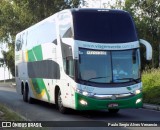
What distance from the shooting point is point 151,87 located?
88.3 feet

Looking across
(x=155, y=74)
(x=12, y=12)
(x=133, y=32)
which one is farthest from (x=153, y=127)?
(x=12, y=12)

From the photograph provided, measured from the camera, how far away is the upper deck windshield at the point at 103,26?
17016 mm

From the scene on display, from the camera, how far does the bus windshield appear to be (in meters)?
16.6

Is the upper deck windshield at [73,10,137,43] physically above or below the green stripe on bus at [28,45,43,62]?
above

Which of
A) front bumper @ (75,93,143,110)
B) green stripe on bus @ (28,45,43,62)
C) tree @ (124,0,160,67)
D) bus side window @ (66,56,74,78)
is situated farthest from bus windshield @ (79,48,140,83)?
tree @ (124,0,160,67)

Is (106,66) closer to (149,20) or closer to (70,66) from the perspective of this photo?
(70,66)

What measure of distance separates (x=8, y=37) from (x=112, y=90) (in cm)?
4743

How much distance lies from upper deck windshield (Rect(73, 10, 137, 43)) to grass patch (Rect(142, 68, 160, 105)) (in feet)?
22.3

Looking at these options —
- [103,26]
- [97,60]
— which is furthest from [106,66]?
[103,26]

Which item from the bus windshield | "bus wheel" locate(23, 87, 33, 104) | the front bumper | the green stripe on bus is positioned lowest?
"bus wheel" locate(23, 87, 33, 104)

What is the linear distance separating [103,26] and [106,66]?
1596 mm

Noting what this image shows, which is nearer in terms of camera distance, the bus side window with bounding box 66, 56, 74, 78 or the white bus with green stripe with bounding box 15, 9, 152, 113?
the white bus with green stripe with bounding box 15, 9, 152, 113

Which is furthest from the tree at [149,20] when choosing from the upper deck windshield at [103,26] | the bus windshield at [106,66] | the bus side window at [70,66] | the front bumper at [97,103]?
the front bumper at [97,103]

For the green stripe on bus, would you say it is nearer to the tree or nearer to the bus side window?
the bus side window
